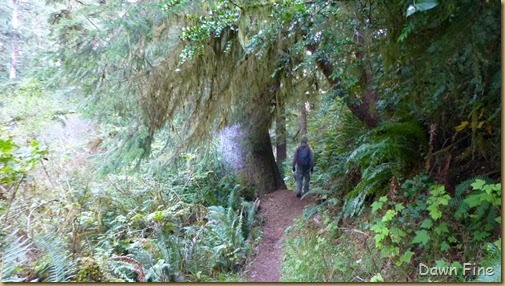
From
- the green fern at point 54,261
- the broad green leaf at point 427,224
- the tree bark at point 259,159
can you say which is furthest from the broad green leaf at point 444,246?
the tree bark at point 259,159

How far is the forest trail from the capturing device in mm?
Result: 4137

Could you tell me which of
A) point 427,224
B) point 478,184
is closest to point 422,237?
point 427,224

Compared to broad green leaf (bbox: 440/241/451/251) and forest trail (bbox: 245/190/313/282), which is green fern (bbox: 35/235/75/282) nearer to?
forest trail (bbox: 245/190/313/282)

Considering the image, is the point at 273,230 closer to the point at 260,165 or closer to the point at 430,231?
the point at 260,165

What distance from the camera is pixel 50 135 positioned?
6324 mm

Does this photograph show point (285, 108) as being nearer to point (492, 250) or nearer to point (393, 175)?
point (393, 175)

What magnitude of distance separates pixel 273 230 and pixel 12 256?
13.3 feet

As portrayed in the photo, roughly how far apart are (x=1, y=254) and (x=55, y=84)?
10.1 ft

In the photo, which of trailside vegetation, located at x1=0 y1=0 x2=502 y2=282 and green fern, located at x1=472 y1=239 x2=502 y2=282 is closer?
green fern, located at x1=472 y1=239 x2=502 y2=282

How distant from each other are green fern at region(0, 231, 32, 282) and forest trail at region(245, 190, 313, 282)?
2.48 metres

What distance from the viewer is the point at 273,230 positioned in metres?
5.57

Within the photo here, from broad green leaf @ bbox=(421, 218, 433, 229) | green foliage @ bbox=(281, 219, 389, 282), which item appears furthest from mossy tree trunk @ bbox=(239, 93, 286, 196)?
broad green leaf @ bbox=(421, 218, 433, 229)

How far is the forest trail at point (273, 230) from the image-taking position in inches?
163

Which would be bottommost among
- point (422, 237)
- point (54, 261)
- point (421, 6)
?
point (422, 237)
